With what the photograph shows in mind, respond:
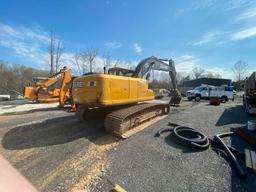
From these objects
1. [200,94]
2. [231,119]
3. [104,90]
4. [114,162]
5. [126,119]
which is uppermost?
[104,90]

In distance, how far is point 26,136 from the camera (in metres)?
6.70

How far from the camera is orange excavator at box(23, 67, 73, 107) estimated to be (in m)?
12.0

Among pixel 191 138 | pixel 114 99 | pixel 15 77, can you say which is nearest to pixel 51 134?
pixel 114 99

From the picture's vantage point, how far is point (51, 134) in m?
6.92

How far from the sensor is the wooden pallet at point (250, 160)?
412 cm

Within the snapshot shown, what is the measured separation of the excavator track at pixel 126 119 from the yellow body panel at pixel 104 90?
412 mm

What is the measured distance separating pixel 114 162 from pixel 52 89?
9.23 metres

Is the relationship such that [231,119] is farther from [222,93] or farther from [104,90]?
[222,93]

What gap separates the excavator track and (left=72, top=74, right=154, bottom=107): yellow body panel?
0.41 meters

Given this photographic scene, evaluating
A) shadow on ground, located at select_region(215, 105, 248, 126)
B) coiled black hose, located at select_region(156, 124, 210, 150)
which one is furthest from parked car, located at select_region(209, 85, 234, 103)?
coiled black hose, located at select_region(156, 124, 210, 150)

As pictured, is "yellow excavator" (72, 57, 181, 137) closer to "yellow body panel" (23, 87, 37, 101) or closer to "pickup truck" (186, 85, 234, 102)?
"yellow body panel" (23, 87, 37, 101)

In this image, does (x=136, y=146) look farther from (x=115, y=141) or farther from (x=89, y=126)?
(x=89, y=126)

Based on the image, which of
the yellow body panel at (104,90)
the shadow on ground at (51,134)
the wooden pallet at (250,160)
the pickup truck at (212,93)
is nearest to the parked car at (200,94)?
the pickup truck at (212,93)

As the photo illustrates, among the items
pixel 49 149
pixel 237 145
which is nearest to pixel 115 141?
pixel 49 149
